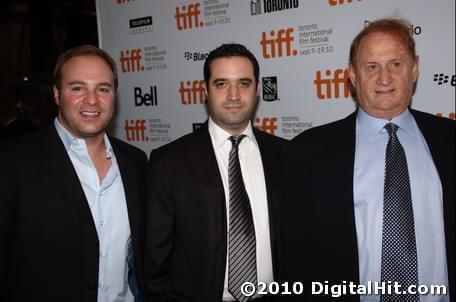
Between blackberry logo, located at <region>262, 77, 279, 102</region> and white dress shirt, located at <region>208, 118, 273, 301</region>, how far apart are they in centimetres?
66

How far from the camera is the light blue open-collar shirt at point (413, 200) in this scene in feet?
6.25

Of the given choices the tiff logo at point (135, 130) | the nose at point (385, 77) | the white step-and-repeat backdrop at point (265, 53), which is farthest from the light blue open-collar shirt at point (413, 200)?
the tiff logo at point (135, 130)

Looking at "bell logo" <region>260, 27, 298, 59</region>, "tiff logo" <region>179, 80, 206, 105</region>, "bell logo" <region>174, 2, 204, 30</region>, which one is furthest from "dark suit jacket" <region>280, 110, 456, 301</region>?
"bell logo" <region>174, 2, 204, 30</region>

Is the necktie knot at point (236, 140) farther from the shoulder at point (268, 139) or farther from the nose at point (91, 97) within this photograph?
the nose at point (91, 97)

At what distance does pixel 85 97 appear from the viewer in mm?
2162

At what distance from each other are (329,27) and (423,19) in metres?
0.56

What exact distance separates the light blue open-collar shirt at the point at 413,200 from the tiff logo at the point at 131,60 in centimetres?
226

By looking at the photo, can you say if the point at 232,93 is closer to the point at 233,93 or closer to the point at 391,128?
the point at 233,93

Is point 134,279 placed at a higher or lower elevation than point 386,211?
lower

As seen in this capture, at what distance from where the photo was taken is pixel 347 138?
2121 mm

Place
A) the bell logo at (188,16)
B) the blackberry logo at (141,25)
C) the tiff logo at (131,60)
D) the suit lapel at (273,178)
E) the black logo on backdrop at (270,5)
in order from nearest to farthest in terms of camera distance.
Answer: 1. the suit lapel at (273,178)
2. the black logo on backdrop at (270,5)
3. the bell logo at (188,16)
4. the blackberry logo at (141,25)
5. the tiff logo at (131,60)

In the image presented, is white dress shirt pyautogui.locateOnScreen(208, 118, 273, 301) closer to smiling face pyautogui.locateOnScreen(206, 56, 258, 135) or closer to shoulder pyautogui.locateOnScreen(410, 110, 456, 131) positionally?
smiling face pyautogui.locateOnScreen(206, 56, 258, 135)

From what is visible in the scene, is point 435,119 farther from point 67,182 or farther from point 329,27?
point 67,182

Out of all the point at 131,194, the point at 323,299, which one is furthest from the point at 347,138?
the point at 131,194
